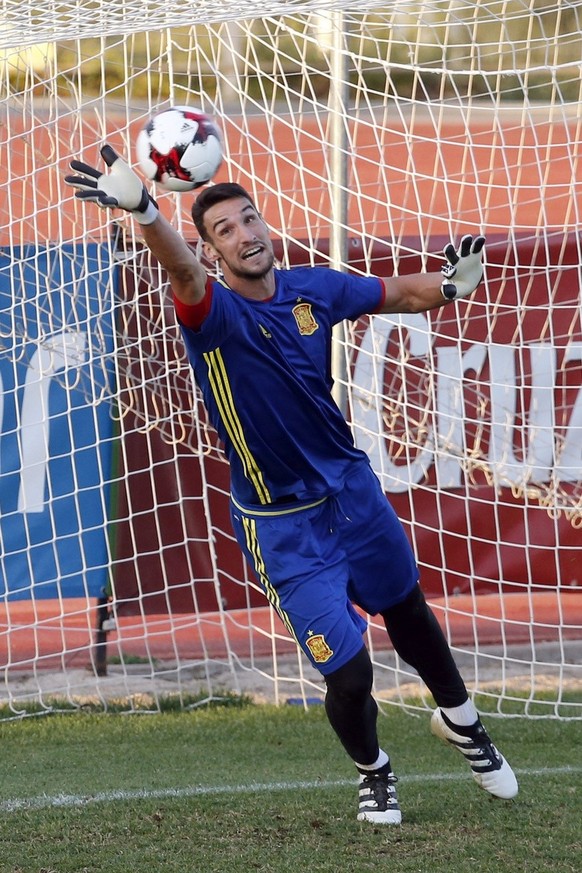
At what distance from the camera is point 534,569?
670 centimetres

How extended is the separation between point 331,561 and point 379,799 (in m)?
0.75

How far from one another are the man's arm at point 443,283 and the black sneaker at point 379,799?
1.47 meters

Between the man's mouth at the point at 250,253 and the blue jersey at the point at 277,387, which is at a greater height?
the man's mouth at the point at 250,253

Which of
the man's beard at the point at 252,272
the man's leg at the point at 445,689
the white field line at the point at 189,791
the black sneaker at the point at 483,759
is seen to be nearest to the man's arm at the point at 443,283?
the man's beard at the point at 252,272

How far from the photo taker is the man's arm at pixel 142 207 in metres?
A: 3.15

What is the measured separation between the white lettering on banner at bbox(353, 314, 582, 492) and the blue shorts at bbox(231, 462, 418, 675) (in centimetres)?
257

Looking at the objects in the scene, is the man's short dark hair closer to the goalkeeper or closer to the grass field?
the goalkeeper

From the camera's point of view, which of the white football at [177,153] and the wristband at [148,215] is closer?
the wristband at [148,215]

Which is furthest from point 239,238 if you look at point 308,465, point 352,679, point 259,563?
point 352,679

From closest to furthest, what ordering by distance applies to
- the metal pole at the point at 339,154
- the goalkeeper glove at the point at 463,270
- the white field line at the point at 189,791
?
the goalkeeper glove at the point at 463,270 → the white field line at the point at 189,791 → the metal pole at the point at 339,154

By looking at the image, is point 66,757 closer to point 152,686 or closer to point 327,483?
point 152,686

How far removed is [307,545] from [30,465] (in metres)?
2.91

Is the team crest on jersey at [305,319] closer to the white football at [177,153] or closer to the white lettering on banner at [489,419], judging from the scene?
the white football at [177,153]

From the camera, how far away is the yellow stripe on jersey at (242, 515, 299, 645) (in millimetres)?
3719
